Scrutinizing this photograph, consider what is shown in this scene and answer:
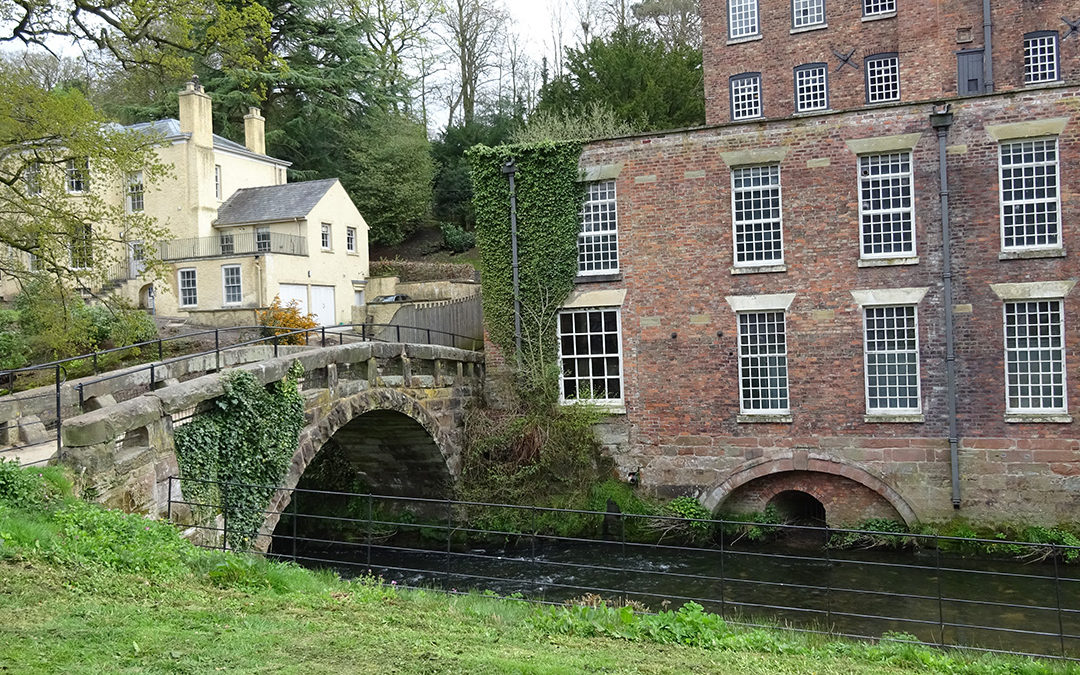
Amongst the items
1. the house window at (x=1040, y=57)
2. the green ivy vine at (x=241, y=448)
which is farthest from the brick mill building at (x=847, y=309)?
the house window at (x=1040, y=57)

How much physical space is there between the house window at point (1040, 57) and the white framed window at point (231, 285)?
89.9 feet

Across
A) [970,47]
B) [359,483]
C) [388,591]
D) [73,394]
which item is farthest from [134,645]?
[970,47]

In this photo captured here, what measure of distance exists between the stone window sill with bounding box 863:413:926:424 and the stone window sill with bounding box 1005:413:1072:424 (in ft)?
5.45

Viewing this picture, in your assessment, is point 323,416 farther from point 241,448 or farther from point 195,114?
point 195,114

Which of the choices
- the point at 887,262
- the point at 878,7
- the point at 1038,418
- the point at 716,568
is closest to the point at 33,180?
the point at 716,568

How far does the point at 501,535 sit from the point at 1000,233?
1253 centimetres

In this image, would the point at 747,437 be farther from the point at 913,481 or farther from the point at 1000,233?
the point at 1000,233

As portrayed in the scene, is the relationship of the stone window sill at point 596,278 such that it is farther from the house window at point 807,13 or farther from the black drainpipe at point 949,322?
the house window at point 807,13

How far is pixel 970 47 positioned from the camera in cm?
2792

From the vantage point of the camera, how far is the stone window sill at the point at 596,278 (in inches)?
823

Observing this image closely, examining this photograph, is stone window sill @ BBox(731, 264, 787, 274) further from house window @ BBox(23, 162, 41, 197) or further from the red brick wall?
house window @ BBox(23, 162, 41, 197)

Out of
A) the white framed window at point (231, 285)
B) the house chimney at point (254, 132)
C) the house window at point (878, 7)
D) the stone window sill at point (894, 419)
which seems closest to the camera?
the stone window sill at point (894, 419)

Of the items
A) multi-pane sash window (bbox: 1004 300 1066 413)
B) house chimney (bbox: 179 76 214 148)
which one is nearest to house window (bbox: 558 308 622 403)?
multi-pane sash window (bbox: 1004 300 1066 413)

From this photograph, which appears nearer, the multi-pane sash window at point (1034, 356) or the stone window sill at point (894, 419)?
the multi-pane sash window at point (1034, 356)
